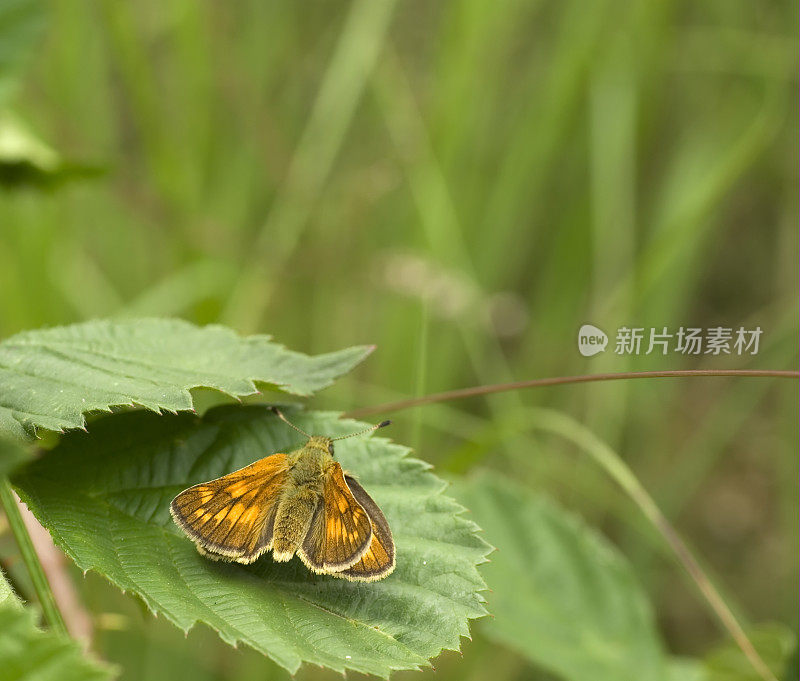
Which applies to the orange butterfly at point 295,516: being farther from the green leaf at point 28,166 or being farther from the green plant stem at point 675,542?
the green leaf at point 28,166

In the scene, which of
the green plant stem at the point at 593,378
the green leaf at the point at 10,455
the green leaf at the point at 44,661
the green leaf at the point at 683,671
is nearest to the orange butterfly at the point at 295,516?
the green plant stem at the point at 593,378

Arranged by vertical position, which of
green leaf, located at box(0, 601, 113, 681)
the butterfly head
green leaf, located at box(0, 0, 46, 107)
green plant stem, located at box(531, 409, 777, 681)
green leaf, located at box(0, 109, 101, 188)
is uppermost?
green leaf, located at box(0, 0, 46, 107)

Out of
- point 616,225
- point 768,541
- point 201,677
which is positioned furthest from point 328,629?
point 768,541

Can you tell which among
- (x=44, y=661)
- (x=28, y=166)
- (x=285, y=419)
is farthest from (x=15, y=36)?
(x=44, y=661)

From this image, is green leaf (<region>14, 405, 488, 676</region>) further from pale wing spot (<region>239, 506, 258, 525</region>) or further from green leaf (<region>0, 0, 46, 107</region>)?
green leaf (<region>0, 0, 46, 107</region>)

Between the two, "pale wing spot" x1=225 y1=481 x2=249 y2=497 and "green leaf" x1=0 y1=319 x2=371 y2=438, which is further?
"pale wing spot" x1=225 y1=481 x2=249 y2=497

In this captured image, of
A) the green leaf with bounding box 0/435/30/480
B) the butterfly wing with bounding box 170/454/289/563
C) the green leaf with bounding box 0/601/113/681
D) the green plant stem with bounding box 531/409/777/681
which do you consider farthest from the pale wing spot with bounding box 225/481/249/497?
the green plant stem with bounding box 531/409/777/681

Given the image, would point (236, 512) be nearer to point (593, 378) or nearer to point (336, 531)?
point (336, 531)
